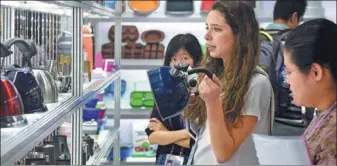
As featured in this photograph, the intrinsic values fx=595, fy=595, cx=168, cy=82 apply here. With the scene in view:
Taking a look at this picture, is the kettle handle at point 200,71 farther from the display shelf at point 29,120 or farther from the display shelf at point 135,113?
the display shelf at point 135,113

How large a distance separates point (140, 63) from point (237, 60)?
113 inches

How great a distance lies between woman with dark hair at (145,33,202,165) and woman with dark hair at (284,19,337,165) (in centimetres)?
73

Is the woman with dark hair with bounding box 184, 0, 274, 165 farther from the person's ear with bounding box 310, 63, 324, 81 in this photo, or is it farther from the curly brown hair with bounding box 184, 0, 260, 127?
the person's ear with bounding box 310, 63, 324, 81

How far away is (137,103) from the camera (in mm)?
4570

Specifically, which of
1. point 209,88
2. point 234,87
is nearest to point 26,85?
point 209,88

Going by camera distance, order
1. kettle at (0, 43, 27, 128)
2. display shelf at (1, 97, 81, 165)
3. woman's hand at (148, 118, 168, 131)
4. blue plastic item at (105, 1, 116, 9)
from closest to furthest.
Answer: display shelf at (1, 97, 81, 165) < kettle at (0, 43, 27, 128) < woman's hand at (148, 118, 168, 131) < blue plastic item at (105, 1, 116, 9)

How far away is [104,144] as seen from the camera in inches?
133

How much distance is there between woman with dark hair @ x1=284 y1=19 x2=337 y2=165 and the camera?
1.32m

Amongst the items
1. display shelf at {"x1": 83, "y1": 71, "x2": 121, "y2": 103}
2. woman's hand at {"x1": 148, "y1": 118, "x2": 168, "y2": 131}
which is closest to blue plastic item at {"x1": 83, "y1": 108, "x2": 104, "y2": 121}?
display shelf at {"x1": 83, "y1": 71, "x2": 121, "y2": 103}

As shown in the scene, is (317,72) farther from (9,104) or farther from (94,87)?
(94,87)

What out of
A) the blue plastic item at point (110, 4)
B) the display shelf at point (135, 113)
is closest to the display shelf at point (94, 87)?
the blue plastic item at point (110, 4)

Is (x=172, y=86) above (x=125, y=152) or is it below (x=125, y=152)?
above

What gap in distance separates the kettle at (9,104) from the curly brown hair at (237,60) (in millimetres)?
542

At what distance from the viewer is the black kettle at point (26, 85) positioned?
1637 millimetres
